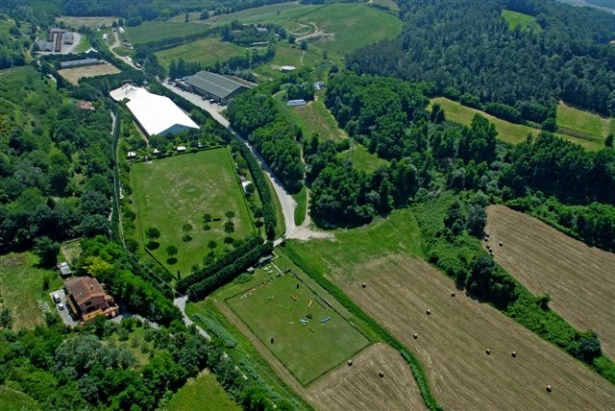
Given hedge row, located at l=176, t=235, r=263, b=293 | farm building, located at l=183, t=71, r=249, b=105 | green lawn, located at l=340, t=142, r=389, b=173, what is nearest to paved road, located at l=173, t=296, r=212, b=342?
hedge row, located at l=176, t=235, r=263, b=293

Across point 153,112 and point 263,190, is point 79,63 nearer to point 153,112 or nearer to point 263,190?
point 153,112

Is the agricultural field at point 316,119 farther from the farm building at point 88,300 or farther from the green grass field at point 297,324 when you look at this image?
the farm building at point 88,300

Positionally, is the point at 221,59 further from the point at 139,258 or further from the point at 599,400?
the point at 599,400

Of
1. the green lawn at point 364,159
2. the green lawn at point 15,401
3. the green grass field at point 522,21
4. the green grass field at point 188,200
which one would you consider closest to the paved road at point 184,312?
the green grass field at point 188,200

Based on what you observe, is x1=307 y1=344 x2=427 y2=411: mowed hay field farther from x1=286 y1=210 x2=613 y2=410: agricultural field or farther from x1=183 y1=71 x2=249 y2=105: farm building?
x1=183 y1=71 x2=249 y2=105: farm building

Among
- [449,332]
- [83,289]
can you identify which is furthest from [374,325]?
[83,289]

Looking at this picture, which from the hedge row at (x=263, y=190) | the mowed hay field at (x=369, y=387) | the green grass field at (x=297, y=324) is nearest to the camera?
the mowed hay field at (x=369, y=387)

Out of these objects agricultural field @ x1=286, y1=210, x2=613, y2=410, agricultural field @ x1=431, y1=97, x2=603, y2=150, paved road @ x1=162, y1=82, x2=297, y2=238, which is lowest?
paved road @ x1=162, y1=82, x2=297, y2=238
